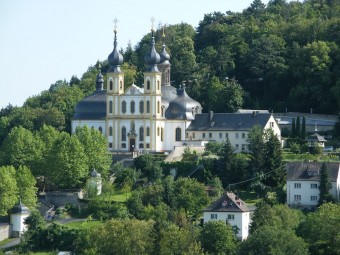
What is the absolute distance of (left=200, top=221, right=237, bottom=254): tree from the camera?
77375 millimetres

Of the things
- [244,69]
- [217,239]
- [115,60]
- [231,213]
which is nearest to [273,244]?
[217,239]

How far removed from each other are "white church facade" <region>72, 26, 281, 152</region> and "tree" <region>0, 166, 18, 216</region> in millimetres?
14374

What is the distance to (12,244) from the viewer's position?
86.4 m

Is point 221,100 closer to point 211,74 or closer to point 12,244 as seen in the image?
point 211,74

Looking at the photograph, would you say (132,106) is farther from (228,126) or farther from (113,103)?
(228,126)

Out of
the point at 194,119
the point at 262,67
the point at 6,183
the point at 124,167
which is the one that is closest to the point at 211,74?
the point at 262,67

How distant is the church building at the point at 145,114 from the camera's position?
339 feet

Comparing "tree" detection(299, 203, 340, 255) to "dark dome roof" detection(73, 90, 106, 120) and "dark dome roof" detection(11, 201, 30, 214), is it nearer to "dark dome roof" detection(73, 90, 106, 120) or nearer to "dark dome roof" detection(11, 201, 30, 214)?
"dark dome roof" detection(11, 201, 30, 214)

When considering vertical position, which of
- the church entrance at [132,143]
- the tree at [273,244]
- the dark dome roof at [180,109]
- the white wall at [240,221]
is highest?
the dark dome roof at [180,109]

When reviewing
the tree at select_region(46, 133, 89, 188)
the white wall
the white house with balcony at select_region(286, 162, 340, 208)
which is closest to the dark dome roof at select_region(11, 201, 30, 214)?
the tree at select_region(46, 133, 89, 188)

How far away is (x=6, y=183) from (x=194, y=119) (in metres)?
18.8

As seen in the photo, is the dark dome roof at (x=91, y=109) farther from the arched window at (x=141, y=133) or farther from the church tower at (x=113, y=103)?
the arched window at (x=141, y=133)

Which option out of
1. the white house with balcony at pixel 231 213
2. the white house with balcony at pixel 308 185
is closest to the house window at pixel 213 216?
the white house with balcony at pixel 231 213

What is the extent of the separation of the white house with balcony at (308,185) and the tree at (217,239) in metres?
10.0
